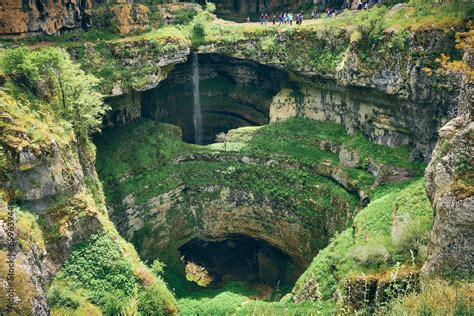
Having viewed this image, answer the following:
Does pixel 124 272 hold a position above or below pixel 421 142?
below

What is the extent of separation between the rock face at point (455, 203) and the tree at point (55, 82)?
17306 millimetres

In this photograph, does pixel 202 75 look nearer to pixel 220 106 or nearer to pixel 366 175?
pixel 220 106

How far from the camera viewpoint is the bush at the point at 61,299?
15.8m

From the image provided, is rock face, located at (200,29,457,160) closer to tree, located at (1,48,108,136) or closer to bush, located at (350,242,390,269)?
bush, located at (350,242,390,269)

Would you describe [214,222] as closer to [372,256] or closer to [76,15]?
[372,256]

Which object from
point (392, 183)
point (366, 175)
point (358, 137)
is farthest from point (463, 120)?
point (358, 137)

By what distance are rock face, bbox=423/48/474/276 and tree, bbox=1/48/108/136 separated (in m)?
17.3

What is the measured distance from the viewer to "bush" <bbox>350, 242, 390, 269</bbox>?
666 inches

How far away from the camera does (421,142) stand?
2489cm

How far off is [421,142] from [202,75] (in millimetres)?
20750

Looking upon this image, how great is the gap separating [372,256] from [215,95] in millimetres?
25514

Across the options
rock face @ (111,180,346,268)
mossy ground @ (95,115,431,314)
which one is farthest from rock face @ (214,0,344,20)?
rock face @ (111,180,346,268)

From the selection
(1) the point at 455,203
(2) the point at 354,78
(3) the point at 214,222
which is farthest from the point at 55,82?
(1) the point at 455,203

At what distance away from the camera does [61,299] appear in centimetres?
1612
